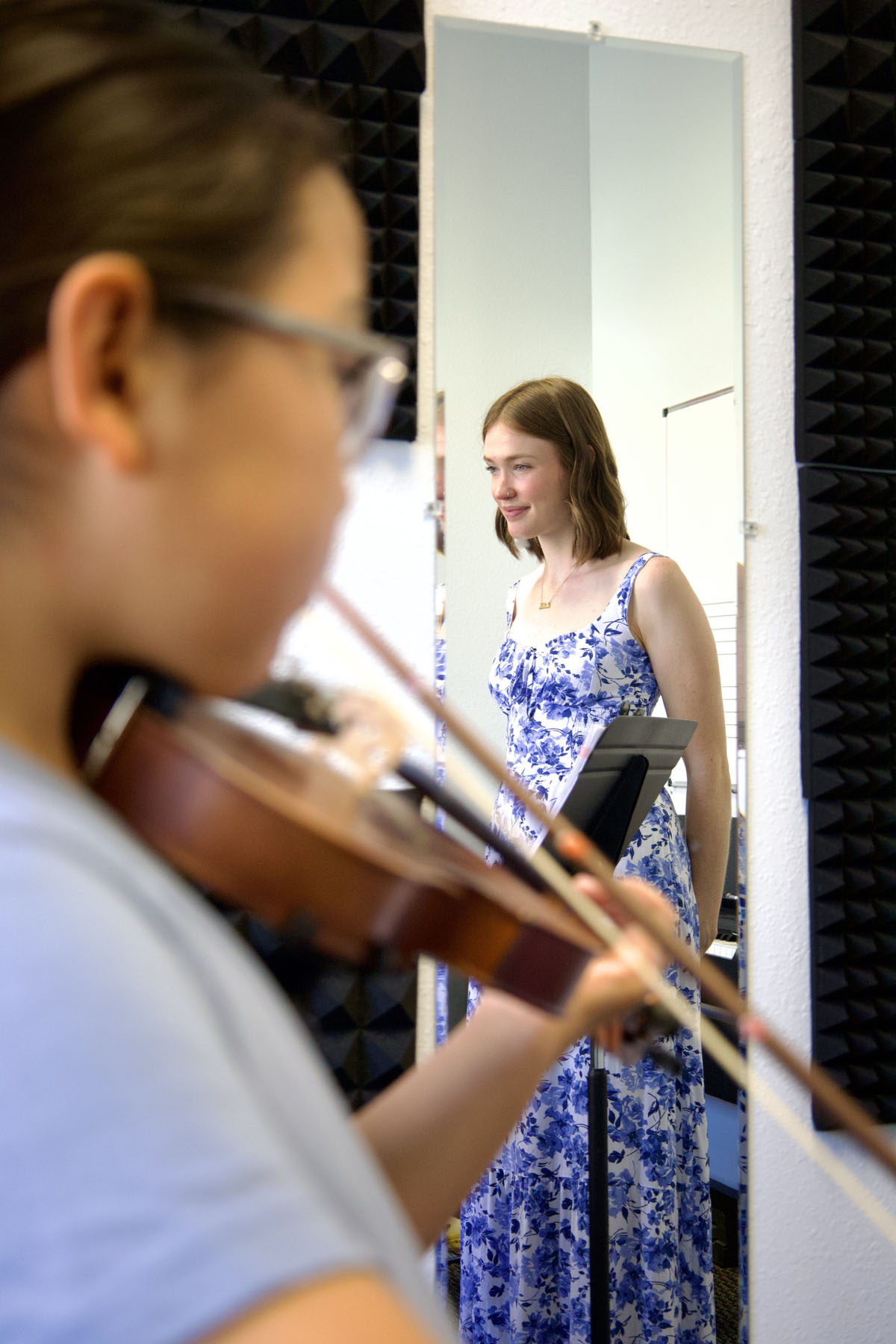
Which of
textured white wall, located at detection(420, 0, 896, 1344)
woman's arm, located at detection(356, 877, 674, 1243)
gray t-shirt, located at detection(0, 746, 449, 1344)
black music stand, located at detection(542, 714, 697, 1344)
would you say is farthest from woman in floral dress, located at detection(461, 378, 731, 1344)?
gray t-shirt, located at detection(0, 746, 449, 1344)

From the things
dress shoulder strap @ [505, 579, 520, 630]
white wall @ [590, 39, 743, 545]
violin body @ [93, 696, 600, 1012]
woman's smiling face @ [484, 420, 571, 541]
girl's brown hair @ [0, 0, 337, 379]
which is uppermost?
white wall @ [590, 39, 743, 545]

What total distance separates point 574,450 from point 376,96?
0.57 metres

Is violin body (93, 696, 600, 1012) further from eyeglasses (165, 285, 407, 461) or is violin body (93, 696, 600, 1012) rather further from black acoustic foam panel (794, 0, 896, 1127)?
black acoustic foam panel (794, 0, 896, 1127)

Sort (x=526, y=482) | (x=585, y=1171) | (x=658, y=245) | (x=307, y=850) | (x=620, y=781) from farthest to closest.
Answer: (x=658, y=245) → (x=526, y=482) → (x=585, y=1171) → (x=620, y=781) → (x=307, y=850)

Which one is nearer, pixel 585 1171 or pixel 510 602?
pixel 585 1171

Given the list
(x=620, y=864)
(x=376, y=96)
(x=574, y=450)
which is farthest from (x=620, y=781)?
(x=376, y=96)

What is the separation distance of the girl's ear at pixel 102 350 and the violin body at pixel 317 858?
17 cm

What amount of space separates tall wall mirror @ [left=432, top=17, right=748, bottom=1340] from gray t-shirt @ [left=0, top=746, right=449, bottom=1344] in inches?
54.1

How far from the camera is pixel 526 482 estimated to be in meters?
1.63

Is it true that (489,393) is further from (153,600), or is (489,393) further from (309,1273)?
(309,1273)

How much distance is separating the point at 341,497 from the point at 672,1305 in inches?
62.1

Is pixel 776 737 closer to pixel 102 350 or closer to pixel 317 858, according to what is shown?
pixel 317 858

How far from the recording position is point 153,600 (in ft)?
1.10

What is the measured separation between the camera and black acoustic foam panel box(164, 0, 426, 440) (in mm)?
1562
